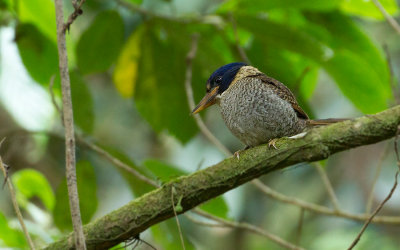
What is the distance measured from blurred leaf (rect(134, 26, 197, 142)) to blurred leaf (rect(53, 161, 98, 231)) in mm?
461

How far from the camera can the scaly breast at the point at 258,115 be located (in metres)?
2.61

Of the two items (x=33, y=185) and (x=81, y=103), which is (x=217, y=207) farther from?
(x=33, y=185)

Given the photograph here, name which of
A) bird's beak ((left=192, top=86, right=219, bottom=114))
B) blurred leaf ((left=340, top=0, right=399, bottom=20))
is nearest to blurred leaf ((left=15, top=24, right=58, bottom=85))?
bird's beak ((left=192, top=86, right=219, bottom=114))

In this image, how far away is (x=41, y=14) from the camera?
3.23 meters

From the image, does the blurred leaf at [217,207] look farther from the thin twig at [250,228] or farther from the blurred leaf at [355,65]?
the blurred leaf at [355,65]

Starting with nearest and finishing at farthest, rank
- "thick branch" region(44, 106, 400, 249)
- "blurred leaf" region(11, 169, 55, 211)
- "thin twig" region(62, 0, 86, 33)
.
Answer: "thin twig" region(62, 0, 86, 33) < "thick branch" region(44, 106, 400, 249) < "blurred leaf" region(11, 169, 55, 211)

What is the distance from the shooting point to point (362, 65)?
9.83 feet

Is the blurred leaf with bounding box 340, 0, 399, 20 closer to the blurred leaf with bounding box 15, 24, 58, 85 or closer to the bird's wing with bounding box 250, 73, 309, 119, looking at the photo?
the bird's wing with bounding box 250, 73, 309, 119

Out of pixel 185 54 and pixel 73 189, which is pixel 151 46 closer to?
pixel 185 54

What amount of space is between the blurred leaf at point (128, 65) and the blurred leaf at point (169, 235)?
0.86m

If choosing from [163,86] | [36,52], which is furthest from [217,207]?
[36,52]

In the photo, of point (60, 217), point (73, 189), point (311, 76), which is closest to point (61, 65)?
point (73, 189)

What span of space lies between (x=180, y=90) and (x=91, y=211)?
2.75ft

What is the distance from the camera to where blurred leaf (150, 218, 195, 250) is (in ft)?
9.68
